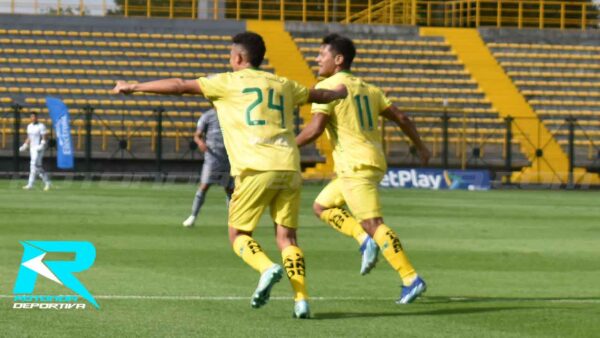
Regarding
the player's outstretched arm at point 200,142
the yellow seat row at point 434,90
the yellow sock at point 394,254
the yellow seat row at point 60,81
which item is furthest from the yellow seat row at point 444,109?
the yellow sock at point 394,254

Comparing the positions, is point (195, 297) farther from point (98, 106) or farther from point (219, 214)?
point (98, 106)

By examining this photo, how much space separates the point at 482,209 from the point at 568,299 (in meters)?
16.0

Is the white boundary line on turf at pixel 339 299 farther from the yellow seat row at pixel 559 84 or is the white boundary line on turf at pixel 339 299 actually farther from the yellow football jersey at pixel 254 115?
the yellow seat row at pixel 559 84

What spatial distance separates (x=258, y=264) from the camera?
967 cm

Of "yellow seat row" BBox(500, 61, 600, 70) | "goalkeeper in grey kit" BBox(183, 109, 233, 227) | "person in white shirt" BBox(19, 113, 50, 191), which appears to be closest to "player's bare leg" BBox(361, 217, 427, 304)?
"goalkeeper in grey kit" BBox(183, 109, 233, 227)

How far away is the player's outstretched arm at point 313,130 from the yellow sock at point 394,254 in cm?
96

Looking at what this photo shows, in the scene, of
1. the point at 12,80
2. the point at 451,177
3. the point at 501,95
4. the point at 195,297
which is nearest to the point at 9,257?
the point at 195,297

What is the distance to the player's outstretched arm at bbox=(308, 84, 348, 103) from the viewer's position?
10.1 m

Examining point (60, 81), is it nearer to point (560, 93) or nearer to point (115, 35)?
point (115, 35)

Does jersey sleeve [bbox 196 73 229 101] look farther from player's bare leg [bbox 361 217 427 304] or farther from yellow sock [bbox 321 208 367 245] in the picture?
yellow sock [bbox 321 208 367 245]

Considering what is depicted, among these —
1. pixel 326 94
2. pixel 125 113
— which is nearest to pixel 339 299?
pixel 326 94

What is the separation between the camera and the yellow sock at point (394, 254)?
36.3 feet

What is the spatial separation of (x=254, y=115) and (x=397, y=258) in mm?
1993

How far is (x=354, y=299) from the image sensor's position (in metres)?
11.3
